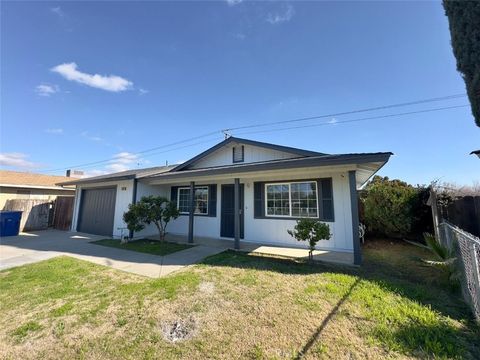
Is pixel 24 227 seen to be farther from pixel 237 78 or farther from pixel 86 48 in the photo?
pixel 237 78

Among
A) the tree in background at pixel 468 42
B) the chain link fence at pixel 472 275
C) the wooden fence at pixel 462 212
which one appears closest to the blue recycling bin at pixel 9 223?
the chain link fence at pixel 472 275

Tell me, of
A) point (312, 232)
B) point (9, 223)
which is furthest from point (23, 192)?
point (312, 232)

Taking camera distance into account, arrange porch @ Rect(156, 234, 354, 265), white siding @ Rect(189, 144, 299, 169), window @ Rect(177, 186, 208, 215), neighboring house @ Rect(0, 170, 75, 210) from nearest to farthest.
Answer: porch @ Rect(156, 234, 354, 265)
white siding @ Rect(189, 144, 299, 169)
window @ Rect(177, 186, 208, 215)
neighboring house @ Rect(0, 170, 75, 210)

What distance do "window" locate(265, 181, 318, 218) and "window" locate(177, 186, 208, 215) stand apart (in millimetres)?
3100

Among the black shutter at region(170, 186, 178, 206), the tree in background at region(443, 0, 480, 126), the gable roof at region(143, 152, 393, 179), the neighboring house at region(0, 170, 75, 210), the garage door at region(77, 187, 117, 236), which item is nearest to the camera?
the tree in background at region(443, 0, 480, 126)

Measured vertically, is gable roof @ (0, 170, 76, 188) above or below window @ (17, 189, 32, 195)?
above

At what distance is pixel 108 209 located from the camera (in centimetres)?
1091

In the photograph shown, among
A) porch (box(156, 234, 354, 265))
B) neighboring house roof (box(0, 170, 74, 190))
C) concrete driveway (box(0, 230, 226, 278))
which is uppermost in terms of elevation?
neighboring house roof (box(0, 170, 74, 190))

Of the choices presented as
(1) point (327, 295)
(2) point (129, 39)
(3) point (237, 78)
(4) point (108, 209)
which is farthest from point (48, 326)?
(3) point (237, 78)

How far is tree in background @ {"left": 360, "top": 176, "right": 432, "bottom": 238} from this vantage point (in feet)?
27.0

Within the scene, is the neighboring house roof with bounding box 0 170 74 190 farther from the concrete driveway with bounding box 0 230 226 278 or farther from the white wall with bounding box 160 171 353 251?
the white wall with bounding box 160 171 353 251

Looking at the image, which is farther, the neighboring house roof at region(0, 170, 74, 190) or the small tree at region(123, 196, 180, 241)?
the neighboring house roof at region(0, 170, 74, 190)

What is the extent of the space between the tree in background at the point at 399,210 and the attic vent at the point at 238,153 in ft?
19.0

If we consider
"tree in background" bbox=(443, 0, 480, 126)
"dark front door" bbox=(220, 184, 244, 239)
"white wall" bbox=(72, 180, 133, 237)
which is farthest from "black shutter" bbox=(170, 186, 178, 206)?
"tree in background" bbox=(443, 0, 480, 126)
